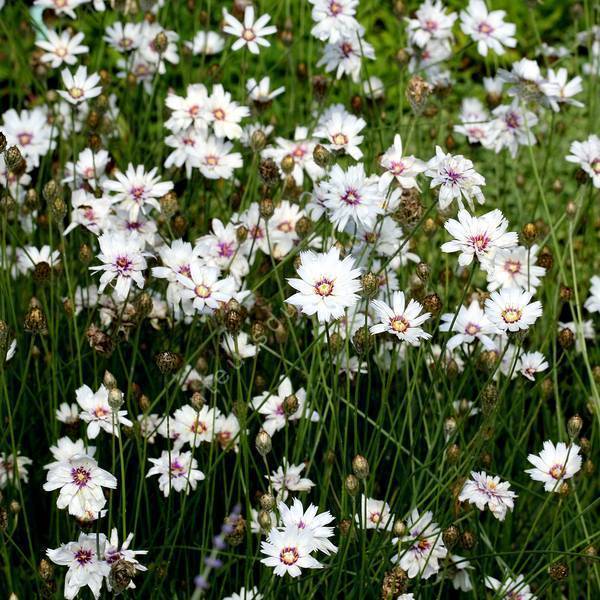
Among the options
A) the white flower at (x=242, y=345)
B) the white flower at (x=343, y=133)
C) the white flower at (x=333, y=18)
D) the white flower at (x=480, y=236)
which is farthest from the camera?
the white flower at (x=333, y=18)

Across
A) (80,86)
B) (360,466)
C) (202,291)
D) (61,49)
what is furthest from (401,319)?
(61,49)

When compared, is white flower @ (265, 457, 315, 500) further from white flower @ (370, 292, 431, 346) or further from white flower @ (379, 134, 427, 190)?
white flower @ (379, 134, 427, 190)

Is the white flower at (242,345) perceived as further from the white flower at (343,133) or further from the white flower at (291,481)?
the white flower at (343,133)

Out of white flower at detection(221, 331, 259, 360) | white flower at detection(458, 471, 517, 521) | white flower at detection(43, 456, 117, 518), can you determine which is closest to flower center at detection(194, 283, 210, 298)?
white flower at detection(221, 331, 259, 360)

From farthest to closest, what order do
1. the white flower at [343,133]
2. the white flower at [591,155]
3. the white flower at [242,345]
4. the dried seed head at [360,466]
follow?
the white flower at [591,155] < the white flower at [343,133] < the white flower at [242,345] < the dried seed head at [360,466]

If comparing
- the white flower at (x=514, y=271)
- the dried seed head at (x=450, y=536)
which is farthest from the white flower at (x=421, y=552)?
the white flower at (x=514, y=271)

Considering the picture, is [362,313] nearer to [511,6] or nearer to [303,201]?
[303,201]

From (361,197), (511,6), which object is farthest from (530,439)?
(511,6)

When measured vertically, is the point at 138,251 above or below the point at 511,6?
below
